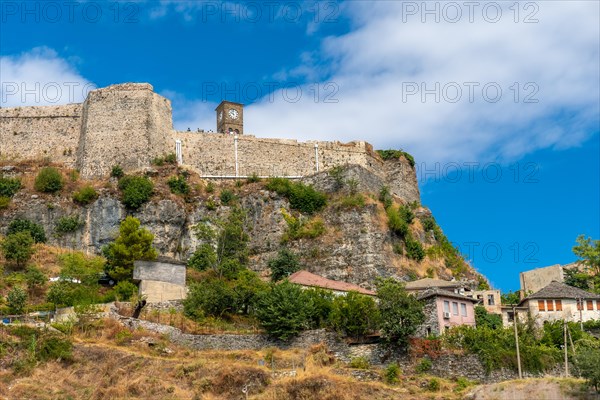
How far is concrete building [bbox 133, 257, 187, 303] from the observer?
170 ft

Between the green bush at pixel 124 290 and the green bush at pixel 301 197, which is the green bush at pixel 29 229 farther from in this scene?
the green bush at pixel 301 197

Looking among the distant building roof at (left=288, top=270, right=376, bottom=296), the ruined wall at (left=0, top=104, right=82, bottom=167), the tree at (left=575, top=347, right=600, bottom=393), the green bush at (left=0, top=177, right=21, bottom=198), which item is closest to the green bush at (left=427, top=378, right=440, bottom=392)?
the tree at (left=575, top=347, right=600, bottom=393)

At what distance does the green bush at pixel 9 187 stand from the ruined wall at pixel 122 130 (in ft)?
15.5

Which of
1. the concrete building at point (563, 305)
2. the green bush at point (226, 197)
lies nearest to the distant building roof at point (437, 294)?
the concrete building at point (563, 305)

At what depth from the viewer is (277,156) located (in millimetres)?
70312

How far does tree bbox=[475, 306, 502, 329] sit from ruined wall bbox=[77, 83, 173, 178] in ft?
86.9

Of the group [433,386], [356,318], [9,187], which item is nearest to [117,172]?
[9,187]

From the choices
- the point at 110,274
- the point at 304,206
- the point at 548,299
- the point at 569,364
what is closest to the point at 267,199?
the point at 304,206

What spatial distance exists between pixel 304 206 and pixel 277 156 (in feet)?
22.9

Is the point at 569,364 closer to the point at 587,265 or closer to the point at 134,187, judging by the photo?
the point at 587,265

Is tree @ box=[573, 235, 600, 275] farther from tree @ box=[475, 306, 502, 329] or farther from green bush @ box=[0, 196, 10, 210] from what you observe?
green bush @ box=[0, 196, 10, 210]

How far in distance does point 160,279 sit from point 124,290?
2891mm

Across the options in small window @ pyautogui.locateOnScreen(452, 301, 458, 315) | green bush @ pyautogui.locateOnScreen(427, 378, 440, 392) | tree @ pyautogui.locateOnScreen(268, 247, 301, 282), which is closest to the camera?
green bush @ pyautogui.locateOnScreen(427, 378, 440, 392)

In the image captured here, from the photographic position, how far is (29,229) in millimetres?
59656
